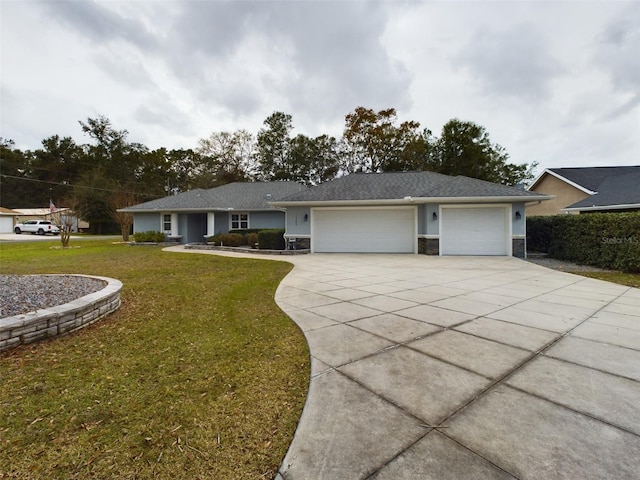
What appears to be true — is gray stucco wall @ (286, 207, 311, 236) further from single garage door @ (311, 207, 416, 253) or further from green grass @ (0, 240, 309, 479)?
green grass @ (0, 240, 309, 479)

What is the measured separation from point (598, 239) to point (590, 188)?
1126 centimetres

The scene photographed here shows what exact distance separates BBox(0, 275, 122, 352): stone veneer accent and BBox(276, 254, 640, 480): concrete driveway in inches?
105

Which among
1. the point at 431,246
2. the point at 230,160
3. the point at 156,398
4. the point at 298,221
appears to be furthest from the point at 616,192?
the point at 230,160

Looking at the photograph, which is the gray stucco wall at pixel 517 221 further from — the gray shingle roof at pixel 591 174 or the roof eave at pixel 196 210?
the roof eave at pixel 196 210

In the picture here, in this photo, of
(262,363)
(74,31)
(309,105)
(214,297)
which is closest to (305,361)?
(262,363)

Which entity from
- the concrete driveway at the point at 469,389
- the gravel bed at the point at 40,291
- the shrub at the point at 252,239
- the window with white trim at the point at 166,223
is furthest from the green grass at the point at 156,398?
the window with white trim at the point at 166,223

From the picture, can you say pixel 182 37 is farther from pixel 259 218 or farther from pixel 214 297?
pixel 259 218

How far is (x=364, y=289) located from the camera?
6.11 m

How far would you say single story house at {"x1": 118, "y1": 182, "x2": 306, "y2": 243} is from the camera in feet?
59.7

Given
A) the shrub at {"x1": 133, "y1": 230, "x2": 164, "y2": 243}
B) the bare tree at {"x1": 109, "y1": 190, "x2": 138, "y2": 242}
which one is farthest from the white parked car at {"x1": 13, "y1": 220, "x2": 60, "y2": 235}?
the shrub at {"x1": 133, "y1": 230, "x2": 164, "y2": 243}

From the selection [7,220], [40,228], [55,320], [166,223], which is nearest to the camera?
[55,320]

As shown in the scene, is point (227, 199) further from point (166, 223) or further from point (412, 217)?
point (412, 217)

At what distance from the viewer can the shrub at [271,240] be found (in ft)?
46.2

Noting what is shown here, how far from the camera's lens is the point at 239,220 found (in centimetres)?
1970
